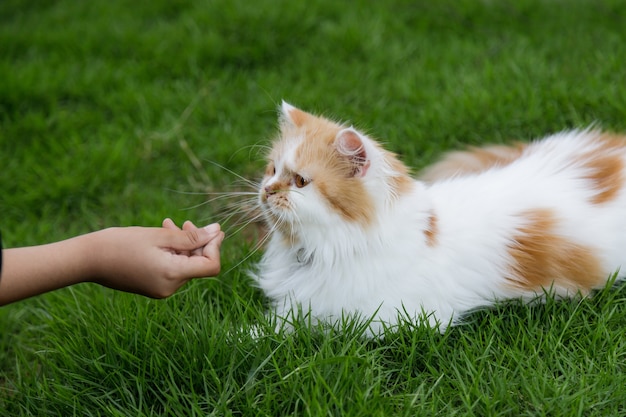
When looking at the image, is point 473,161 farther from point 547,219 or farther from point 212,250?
point 212,250

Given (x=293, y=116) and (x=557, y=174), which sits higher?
(x=293, y=116)

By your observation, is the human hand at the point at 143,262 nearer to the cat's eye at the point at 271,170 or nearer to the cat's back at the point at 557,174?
the cat's eye at the point at 271,170

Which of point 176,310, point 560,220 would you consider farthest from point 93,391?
point 560,220

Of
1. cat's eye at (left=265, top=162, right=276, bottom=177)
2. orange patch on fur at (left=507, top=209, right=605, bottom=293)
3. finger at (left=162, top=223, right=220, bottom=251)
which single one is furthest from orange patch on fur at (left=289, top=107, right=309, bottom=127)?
orange patch on fur at (left=507, top=209, right=605, bottom=293)

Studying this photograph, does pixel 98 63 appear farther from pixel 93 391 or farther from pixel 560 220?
pixel 560 220

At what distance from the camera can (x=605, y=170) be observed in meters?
2.37

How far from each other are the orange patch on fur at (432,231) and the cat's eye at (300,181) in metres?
0.45

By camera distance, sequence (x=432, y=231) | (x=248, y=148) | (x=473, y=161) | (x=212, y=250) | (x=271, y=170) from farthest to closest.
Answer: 1. (x=248, y=148)
2. (x=473, y=161)
3. (x=271, y=170)
4. (x=432, y=231)
5. (x=212, y=250)

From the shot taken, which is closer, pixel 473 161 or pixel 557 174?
pixel 557 174

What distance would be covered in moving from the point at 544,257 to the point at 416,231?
48 centimetres

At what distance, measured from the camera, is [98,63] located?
446 cm

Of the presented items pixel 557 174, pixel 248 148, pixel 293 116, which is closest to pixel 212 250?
pixel 293 116

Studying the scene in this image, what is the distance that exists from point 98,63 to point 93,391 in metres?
2.94

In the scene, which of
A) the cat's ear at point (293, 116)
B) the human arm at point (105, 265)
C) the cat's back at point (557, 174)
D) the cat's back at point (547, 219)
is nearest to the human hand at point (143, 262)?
the human arm at point (105, 265)
